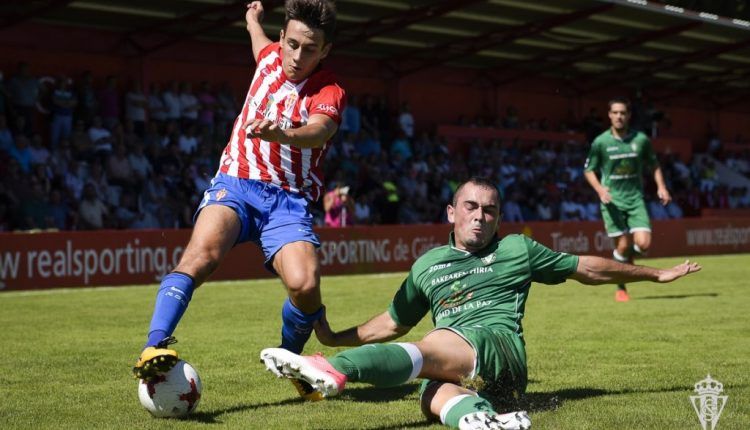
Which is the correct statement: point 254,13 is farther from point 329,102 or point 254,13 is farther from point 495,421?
point 495,421

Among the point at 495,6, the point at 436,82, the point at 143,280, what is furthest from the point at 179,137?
the point at 436,82

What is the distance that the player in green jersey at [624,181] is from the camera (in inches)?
550

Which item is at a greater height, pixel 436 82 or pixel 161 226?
pixel 436 82

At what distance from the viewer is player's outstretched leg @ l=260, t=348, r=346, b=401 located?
4512 mm

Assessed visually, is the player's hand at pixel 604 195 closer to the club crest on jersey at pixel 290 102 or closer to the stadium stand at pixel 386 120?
the club crest on jersey at pixel 290 102

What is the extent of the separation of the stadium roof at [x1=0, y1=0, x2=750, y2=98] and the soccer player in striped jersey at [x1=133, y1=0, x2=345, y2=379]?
1587 centimetres

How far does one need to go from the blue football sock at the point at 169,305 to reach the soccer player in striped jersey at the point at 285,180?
11mm

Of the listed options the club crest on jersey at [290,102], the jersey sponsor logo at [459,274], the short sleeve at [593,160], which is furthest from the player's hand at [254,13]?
the short sleeve at [593,160]

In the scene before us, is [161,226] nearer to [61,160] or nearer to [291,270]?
[61,160]

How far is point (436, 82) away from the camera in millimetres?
33219

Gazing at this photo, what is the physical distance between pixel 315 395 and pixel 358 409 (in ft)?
0.93

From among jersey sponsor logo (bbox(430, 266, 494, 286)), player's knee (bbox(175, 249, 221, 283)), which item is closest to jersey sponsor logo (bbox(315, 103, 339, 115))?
player's knee (bbox(175, 249, 221, 283))

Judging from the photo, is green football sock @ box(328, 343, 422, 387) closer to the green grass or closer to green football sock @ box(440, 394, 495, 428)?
green football sock @ box(440, 394, 495, 428)

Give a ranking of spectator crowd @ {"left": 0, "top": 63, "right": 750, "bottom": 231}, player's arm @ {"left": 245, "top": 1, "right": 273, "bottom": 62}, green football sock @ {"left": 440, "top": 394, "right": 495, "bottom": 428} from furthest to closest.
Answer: spectator crowd @ {"left": 0, "top": 63, "right": 750, "bottom": 231}
player's arm @ {"left": 245, "top": 1, "right": 273, "bottom": 62}
green football sock @ {"left": 440, "top": 394, "right": 495, "bottom": 428}
